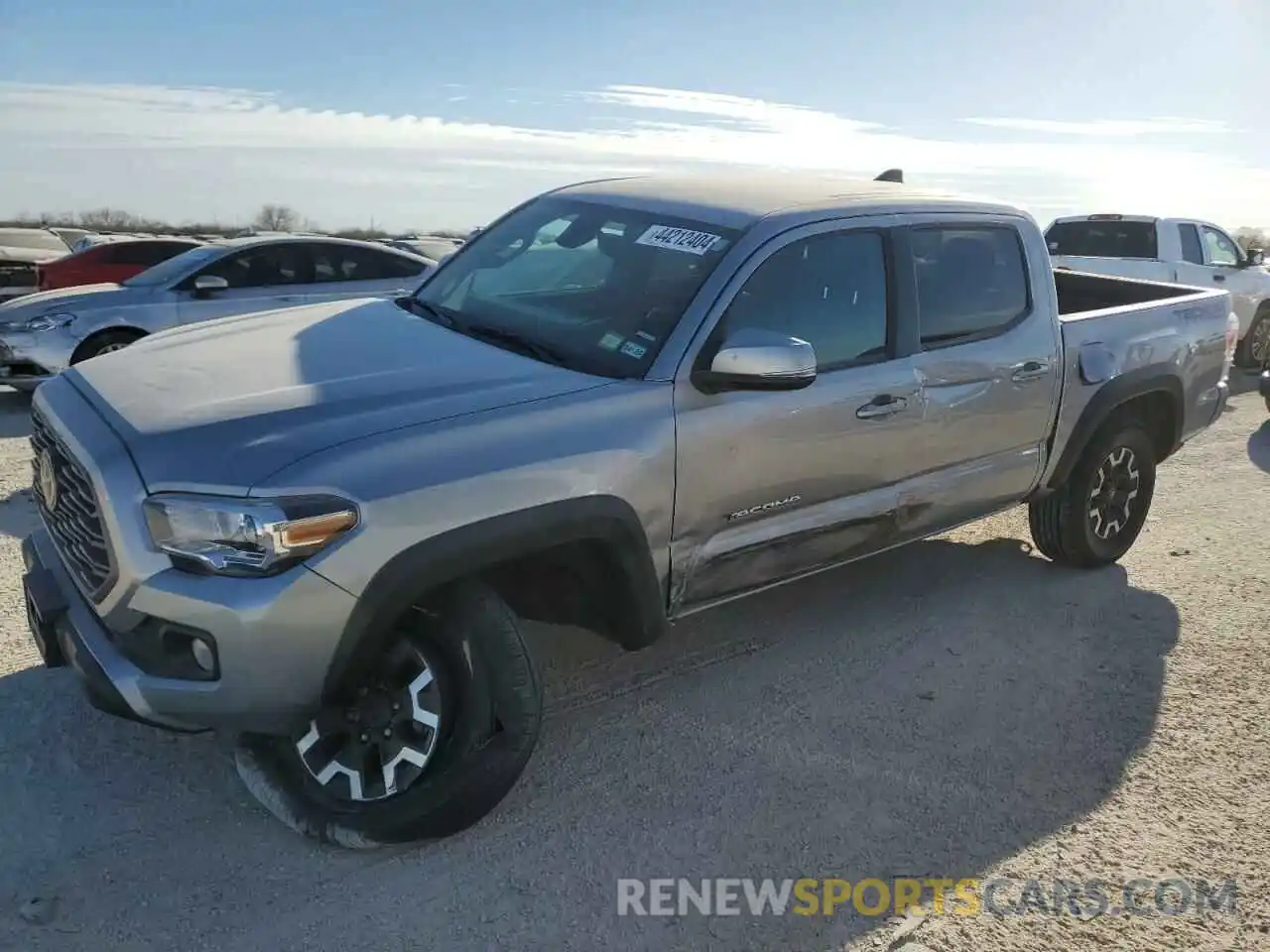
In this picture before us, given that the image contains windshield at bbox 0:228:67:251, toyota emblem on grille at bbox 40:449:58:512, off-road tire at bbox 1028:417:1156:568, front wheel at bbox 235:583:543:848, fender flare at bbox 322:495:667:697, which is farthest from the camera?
windshield at bbox 0:228:67:251

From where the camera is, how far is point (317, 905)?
9.71 feet

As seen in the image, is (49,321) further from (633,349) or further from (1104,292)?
(1104,292)

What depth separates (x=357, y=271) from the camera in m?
10.2

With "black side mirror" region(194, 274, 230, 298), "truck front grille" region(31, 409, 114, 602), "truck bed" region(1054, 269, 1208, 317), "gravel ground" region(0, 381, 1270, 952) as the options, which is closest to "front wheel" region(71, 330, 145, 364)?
"black side mirror" region(194, 274, 230, 298)

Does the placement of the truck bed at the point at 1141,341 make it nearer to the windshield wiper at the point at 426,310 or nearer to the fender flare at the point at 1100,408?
the fender flare at the point at 1100,408

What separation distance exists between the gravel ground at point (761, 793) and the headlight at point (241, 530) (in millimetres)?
919

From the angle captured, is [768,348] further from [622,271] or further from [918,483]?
[918,483]

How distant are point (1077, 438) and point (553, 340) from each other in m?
2.77

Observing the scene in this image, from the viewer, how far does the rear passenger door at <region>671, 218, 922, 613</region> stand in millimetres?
3678

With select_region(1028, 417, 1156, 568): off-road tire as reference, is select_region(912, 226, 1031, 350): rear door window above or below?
above

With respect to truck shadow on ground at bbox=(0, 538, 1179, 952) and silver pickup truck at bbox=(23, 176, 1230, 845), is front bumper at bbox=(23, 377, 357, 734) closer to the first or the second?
silver pickup truck at bbox=(23, 176, 1230, 845)

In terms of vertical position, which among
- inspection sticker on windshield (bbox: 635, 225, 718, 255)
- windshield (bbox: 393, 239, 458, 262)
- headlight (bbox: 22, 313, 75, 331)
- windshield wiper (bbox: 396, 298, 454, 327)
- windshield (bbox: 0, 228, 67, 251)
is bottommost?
headlight (bbox: 22, 313, 75, 331)

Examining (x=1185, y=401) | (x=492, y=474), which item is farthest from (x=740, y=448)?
(x=1185, y=401)

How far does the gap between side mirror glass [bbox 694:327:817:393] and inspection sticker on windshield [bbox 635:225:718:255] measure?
0.50 meters
